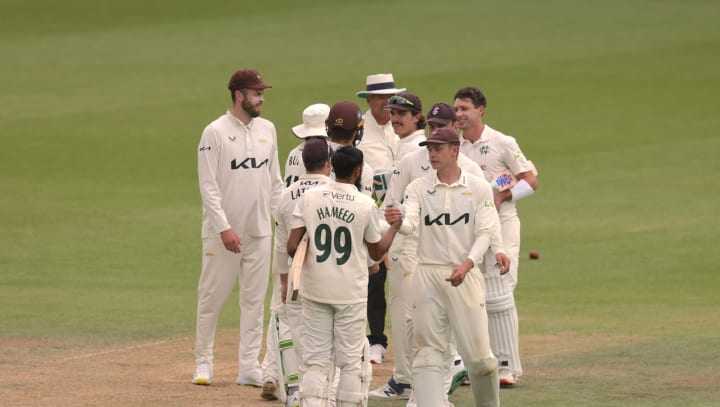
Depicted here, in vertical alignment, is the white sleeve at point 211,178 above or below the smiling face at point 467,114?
below

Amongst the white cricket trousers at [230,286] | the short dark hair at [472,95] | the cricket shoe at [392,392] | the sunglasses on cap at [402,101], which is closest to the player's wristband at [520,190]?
the short dark hair at [472,95]

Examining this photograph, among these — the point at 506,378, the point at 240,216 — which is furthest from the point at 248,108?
the point at 506,378

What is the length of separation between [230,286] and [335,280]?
2357 mm

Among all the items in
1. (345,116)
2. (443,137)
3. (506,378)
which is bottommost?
(506,378)

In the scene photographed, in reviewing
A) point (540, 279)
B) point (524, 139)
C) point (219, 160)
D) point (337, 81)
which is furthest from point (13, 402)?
point (337, 81)

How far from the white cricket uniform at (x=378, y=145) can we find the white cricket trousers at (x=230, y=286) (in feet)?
4.44

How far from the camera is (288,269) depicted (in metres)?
9.54

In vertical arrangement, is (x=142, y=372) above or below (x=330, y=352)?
below

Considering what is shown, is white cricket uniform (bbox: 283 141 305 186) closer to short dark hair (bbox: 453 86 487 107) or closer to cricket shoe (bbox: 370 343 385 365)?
short dark hair (bbox: 453 86 487 107)

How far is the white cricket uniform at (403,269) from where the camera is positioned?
33.2 feet

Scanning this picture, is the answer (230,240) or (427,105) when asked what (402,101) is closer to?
(230,240)

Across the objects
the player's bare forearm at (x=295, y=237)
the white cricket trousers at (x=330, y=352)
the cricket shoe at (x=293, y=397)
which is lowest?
the cricket shoe at (x=293, y=397)

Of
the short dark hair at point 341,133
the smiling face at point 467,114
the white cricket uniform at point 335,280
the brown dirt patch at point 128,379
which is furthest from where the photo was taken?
the smiling face at point 467,114

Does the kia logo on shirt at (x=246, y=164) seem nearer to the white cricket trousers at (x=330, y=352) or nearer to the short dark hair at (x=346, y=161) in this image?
the short dark hair at (x=346, y=161)
